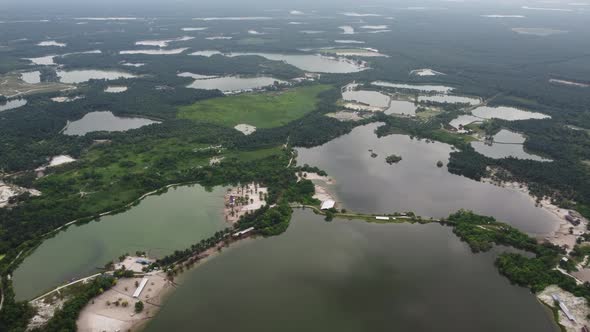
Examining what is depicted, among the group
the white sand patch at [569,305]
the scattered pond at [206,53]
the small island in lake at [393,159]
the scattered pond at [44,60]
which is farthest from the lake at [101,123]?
the scattered pond at [206,53]

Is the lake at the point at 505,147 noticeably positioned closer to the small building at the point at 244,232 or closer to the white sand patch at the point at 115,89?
the small building at the point at 244,232

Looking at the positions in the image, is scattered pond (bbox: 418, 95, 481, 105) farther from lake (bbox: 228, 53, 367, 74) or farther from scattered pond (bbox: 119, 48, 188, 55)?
scattered pond (bbox: 119, 48, 188, 55)

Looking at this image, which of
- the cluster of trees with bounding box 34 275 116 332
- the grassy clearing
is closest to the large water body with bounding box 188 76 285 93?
the grassy clearing

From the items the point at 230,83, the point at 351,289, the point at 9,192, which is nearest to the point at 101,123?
the point at 9,192

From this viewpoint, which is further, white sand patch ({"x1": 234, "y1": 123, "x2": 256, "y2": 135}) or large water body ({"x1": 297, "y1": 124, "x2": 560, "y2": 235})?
white sand patch ({"x1": 234, "y1": 123, "x2": 256, "y2": 135})

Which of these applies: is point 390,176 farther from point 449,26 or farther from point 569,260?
point 449,26

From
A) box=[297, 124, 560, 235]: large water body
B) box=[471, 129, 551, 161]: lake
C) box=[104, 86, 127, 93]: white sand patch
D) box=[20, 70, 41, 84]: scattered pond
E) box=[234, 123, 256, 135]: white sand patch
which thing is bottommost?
box=[297, 124, 560, 235]: large water body
